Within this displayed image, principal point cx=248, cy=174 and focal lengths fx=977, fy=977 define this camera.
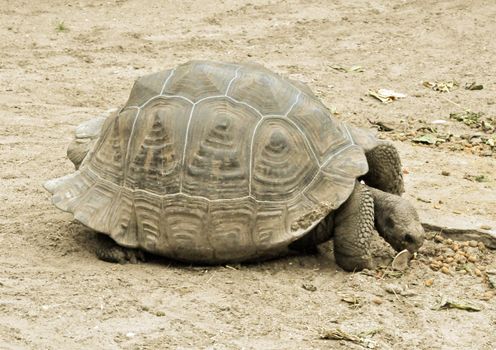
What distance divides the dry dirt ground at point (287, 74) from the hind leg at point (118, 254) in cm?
6

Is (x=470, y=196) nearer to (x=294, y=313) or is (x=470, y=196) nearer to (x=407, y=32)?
(x=294, y=313)

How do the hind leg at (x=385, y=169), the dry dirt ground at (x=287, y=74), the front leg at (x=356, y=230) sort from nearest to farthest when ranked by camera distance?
1. the dry dirt ground at (x=287, y=74)
2. the front leg at (x=356, y=230)
3. the hind leg at (x=385, y=169)

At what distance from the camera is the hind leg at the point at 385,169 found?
5.43m

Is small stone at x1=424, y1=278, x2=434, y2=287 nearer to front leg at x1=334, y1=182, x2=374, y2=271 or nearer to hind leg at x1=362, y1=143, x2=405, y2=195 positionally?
front leg at x1=334, y1=182, x2=374, y2=271

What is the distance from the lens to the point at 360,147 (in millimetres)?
5172

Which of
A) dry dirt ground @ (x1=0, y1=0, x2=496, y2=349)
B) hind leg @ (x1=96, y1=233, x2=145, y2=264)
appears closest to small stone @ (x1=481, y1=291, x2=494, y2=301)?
dry dirt ground @ (x1=0, y1=0, x2=496, y2=349)

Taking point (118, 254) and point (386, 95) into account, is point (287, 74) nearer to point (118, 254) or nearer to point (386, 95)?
point (386, 95)

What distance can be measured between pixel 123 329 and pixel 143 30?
6.51 meters

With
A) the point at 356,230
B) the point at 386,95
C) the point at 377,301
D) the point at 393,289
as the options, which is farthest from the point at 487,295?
the point at 386,95

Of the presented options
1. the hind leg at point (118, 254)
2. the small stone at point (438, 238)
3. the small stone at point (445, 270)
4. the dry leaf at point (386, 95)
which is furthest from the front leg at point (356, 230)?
the dry leaf at point (386, 95)

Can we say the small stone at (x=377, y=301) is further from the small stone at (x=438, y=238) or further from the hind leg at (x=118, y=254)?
the hind leg at (x=118, y=254)

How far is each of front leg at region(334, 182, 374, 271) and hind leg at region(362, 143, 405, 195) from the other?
41 centimetres

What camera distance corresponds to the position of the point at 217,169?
15.8 feet

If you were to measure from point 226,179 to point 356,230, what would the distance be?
0.74 m
